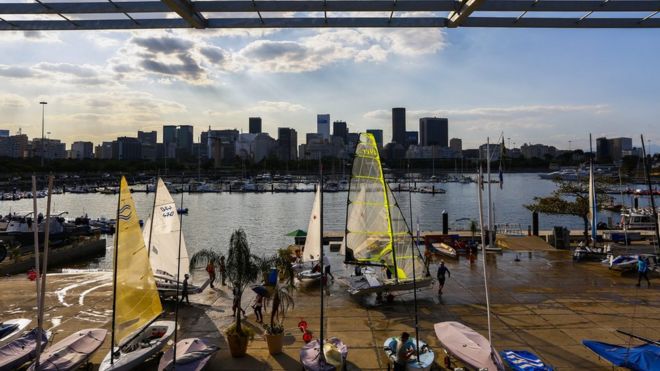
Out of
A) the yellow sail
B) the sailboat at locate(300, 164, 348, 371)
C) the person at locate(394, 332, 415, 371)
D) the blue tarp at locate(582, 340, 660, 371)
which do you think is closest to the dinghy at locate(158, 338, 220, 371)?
the yellow sail

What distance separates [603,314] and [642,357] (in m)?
6.85

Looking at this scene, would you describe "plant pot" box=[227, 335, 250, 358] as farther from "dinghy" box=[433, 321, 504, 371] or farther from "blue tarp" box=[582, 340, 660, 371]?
"blue tarp" box=[582, 340, 660, 371]

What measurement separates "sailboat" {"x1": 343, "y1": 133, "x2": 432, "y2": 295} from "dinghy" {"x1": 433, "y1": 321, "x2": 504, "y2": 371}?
594cm

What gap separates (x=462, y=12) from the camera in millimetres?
7809

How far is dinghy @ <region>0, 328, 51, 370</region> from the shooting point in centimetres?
1167

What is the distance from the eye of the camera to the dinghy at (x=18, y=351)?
1167 cm

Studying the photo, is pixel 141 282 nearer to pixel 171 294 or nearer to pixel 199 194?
pixel 171 294

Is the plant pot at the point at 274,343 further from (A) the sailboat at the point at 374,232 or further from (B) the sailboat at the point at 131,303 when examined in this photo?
(A) the sailboat at the point at 374,232

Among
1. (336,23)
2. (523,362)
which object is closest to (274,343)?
(523,362)

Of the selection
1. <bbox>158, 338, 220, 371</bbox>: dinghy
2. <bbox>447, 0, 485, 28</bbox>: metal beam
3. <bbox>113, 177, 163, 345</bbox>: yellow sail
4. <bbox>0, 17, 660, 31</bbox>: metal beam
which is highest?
<bbox>0, 17, 660, 31</bbox>: metal beam

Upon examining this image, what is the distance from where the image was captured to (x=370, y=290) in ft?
62.1

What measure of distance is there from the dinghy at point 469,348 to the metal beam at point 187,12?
10.1 metres

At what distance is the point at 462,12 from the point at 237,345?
10.7 metres

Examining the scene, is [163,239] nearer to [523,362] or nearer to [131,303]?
[131,303]
